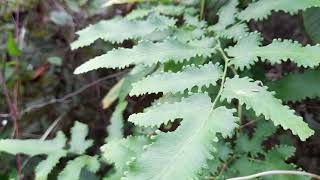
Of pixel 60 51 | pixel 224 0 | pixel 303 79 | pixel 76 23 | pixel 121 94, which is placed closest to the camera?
pixel 303 79

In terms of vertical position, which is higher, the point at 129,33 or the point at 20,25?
the point at 129,33

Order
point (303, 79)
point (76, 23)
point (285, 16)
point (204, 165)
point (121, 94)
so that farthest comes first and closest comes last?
point (76, 23) → point (285, 16) → point (121, 94) → point (303, 79) → point (204, 165)

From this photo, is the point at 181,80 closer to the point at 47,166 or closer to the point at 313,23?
the point at 313,23

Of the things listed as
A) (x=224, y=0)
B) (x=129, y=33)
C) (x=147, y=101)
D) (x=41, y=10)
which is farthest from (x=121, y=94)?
(x=41, y=10)

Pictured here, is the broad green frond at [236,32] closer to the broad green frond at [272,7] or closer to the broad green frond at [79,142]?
the broad green frond at [272,7]

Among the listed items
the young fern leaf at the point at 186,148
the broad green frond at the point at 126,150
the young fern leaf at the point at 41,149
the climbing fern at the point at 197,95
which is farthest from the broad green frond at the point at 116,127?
the young fern leaf at the point at 186,148

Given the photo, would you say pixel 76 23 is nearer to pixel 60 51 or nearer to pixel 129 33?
pixel 60 51

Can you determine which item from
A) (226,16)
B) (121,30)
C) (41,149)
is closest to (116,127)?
(41,149)

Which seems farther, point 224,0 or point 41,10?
point 41,10
